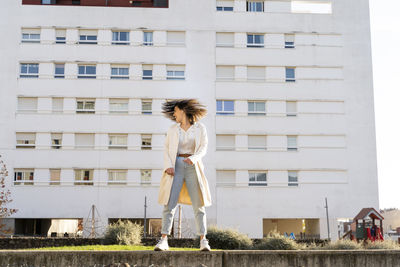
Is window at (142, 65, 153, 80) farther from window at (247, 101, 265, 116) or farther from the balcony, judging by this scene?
window at (247, 101, 265, 116)

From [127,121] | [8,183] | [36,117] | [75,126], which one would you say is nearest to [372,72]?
[127,121]

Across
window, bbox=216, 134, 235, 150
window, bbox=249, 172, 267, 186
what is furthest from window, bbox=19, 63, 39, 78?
window, bbox=249, 172, 267, 186

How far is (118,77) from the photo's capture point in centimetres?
4128

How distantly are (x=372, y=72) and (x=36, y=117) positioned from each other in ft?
83.9

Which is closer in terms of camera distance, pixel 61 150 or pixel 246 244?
pixel 246 244

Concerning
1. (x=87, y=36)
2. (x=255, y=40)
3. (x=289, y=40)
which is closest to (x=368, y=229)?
(x=289, y=40)

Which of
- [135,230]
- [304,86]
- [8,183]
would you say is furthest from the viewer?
[304,86]

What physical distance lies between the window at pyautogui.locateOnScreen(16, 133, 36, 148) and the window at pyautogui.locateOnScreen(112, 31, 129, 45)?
9.31 meters

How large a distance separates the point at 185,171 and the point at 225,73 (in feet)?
112

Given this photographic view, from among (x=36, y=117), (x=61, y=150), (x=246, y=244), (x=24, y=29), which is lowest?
(x=246, y=244)

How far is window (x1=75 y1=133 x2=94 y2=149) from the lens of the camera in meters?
40.2

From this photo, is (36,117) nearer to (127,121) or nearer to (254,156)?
(127,121)

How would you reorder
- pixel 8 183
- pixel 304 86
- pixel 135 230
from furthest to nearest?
pixel 304 86 → pixel 8 183 → pixel 135 230

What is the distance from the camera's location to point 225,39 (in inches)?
1655
